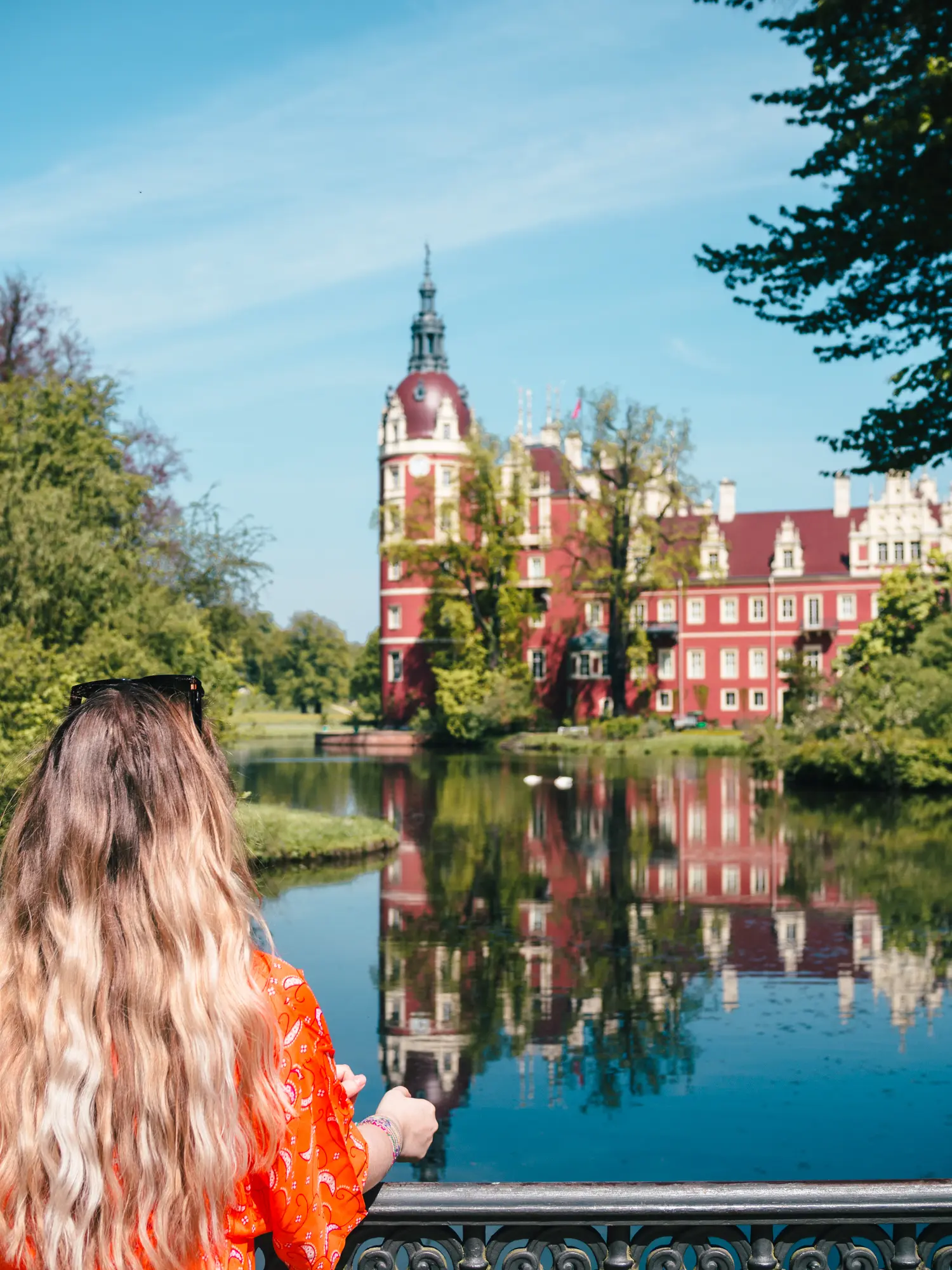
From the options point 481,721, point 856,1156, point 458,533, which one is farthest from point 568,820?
point 458,533

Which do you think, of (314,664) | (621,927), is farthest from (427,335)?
(621,927)

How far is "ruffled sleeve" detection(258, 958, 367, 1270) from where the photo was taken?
202 cm

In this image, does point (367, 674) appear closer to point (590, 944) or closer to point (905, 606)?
point (905, 606)

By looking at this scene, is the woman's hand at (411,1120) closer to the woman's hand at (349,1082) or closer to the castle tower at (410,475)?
the woman's hand at (349,1082)

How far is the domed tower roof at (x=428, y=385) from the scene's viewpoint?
232 ft

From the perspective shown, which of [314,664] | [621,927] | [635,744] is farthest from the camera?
[314,664]

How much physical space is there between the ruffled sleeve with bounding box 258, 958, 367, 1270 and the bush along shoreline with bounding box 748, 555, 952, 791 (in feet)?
111

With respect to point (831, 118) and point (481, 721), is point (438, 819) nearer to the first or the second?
point (831, 118)

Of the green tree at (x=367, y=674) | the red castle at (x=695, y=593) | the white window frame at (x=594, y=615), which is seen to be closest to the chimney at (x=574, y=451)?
the red castle at (x=695, y=593)

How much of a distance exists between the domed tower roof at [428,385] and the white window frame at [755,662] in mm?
19740

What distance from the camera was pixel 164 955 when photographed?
1911 mm

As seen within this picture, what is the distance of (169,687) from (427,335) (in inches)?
2946

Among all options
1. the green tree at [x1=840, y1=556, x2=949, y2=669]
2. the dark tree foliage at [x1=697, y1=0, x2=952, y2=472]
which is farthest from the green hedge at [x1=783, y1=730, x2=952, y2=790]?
the dark tree foliage at [x1=697, y1=0, x2=952, y2=472]

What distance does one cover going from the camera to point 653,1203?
2.53m
